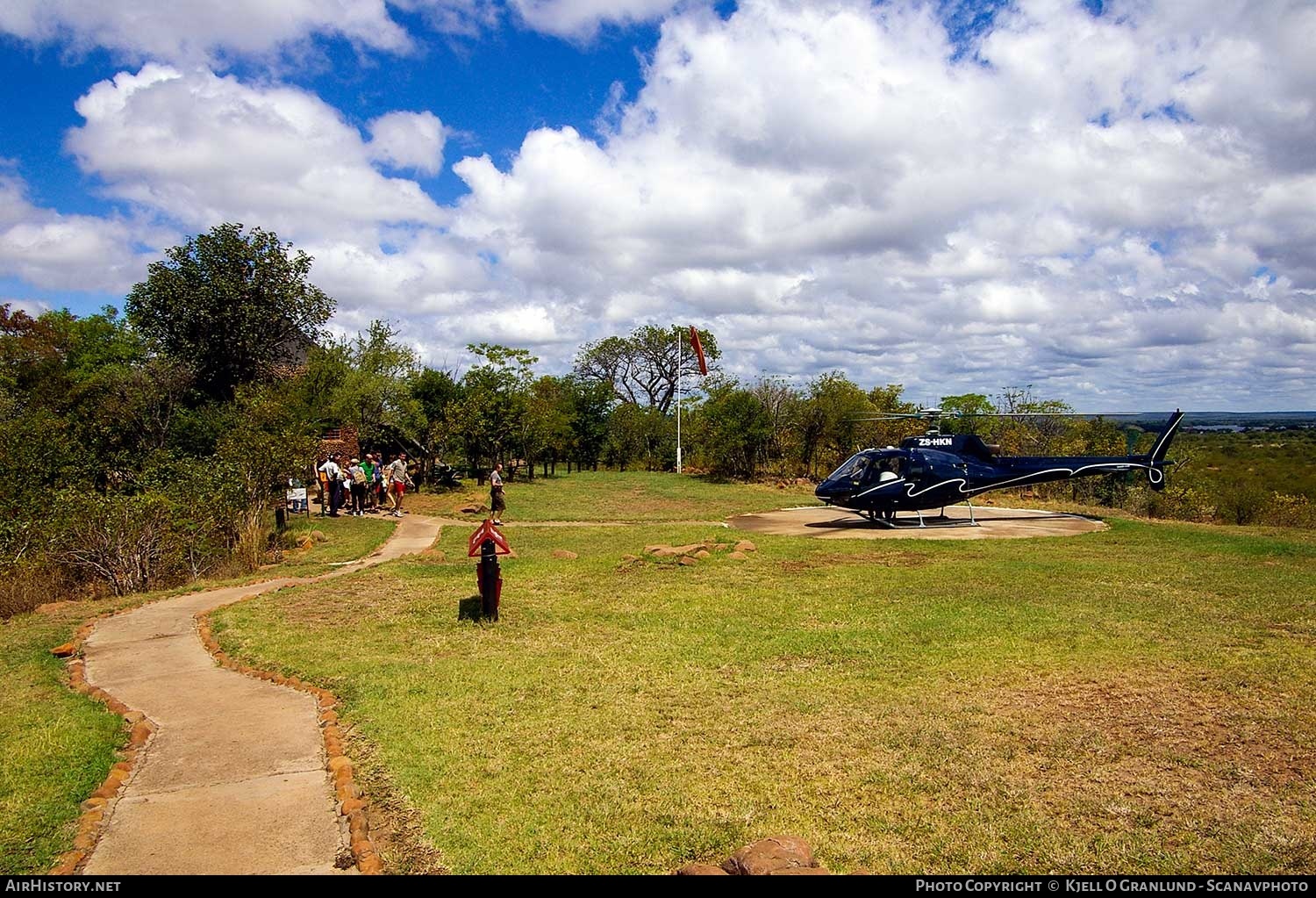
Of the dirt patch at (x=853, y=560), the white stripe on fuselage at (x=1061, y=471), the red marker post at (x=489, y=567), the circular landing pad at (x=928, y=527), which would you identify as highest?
the white stripe on fuselage at (x=1061, y=471)

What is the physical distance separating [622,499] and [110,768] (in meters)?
20.6

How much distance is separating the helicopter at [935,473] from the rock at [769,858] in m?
13.6

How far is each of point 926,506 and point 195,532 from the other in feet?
45.9

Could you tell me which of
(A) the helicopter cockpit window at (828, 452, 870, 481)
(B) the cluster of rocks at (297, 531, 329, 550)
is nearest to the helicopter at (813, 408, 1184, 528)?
(A) the helicopter cockpit window at (828, 452, 870, 481)

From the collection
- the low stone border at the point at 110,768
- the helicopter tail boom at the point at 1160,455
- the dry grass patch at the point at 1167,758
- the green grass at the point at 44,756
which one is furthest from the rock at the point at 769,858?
the helicopter tail boom at the point at 1160,455

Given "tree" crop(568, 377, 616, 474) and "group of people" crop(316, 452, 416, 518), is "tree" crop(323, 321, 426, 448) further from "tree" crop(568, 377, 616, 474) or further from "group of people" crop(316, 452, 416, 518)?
"tree" crop(568, 377, 616, 474)

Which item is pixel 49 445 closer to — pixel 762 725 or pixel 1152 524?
pixel 762 725

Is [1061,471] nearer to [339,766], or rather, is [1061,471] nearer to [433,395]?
[339,766]

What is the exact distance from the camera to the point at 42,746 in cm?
540

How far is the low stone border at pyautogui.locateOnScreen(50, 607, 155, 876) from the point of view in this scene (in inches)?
160

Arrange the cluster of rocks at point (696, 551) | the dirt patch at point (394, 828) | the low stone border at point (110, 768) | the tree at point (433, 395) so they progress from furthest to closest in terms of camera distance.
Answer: the tree at point (433, 395) < the cluster of rocks at point (696, 551) < the low stone border at point (110, 768) < the dirt patch at point (394, 828)

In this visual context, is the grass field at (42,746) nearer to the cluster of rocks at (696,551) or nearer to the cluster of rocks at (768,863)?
the cluster of rocks at (768,863)

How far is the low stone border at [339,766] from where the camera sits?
158 inches

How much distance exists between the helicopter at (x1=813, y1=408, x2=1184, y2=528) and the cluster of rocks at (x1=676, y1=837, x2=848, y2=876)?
13.6 metres
